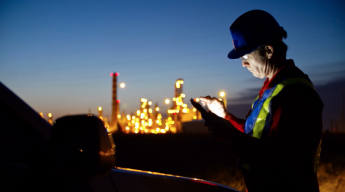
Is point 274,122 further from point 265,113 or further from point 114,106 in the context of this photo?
point 114,106

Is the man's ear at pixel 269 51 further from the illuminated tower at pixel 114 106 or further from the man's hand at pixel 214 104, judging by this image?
the illuminated tower at pixel 114 106

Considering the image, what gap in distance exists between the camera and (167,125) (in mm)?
32906

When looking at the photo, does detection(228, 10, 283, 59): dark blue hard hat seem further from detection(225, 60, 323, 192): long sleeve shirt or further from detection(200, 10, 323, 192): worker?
detection(225, 60, 323, 192): long sleeve shirt

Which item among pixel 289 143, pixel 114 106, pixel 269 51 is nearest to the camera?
pixel 289 143

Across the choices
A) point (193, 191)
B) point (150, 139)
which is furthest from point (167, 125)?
point (193, 191)

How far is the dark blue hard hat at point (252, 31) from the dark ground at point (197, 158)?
473cm

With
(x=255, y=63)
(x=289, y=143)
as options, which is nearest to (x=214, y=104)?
(x=255, y=63)

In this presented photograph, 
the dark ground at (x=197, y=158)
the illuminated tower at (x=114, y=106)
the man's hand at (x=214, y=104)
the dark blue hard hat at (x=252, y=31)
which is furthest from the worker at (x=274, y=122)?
the illuminated tower at (x=114, y=106)

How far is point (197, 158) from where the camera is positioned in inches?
297

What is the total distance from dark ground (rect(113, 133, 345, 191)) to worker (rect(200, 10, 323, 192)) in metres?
4.62

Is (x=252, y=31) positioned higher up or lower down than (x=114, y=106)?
higher up

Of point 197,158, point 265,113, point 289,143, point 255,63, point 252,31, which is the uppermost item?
point 252,31

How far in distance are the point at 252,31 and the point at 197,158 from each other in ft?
19.7

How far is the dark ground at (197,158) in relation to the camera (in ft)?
20.9
